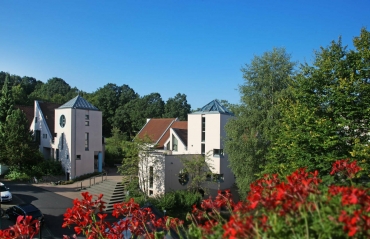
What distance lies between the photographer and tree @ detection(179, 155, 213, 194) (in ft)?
61.8

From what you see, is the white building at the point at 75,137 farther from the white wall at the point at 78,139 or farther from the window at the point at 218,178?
the window at the point at 218,178

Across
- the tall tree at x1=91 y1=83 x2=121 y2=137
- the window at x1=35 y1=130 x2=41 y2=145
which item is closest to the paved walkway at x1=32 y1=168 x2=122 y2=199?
the window at x1=35 y1=130 x2=41 y2=145

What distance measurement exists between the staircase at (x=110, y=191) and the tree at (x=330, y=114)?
10424 mm

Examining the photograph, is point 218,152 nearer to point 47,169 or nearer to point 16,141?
point 47,169

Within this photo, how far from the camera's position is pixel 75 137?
1003 inches

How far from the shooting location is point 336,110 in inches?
489

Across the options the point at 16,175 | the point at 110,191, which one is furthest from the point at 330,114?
the point at 16,175

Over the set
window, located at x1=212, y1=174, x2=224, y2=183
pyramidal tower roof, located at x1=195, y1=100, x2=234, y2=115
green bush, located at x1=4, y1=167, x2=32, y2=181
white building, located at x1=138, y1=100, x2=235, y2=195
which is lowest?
green bush, located at x1=4, y1=167, x2=32, y2=181

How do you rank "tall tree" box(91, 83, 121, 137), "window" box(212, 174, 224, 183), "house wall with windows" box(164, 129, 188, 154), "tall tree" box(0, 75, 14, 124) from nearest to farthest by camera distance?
"window" box(212, 174, 224, 183) < "house wall with windows" box(164, 129, 188, 154) < "tall tree" box(0, 75, 14, 124) < "tall tree" box(91, 83, 121, 137)

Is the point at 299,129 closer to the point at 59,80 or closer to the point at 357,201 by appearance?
the point at 357,201

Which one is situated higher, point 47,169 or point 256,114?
point 256,114

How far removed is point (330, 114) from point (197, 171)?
29.4 feet

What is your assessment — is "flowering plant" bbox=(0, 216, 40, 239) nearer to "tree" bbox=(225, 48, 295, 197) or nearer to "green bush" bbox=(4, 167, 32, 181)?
"tree" bbox=(225, 48, 295, 197)

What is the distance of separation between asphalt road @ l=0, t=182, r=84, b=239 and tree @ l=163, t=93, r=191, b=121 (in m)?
40.0
